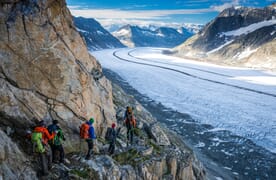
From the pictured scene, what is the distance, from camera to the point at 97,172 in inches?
511

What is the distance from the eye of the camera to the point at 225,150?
27625 mm

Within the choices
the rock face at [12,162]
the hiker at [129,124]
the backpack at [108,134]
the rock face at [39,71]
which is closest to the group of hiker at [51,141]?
the rock face at [12,162]

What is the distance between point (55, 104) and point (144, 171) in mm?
5269

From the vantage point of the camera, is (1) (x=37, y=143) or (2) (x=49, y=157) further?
(2) (x=49, y=157)

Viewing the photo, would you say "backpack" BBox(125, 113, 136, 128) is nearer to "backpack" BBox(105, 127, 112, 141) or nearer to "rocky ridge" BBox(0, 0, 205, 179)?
"rocky ridge" BBox(0, 0, 205, 179)

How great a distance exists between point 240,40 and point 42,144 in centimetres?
12874

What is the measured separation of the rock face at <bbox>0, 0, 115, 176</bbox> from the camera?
13.0 meters

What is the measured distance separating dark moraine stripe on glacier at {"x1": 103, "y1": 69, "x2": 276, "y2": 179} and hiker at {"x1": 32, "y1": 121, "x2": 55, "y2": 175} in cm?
1475

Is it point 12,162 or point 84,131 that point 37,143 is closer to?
point 12,162

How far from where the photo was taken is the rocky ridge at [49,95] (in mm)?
12125

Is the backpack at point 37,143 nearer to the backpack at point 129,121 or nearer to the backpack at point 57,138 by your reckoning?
the backpack at point 57,138

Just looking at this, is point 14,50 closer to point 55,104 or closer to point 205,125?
point 55,104

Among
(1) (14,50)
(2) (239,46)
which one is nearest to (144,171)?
(1) (14,50)

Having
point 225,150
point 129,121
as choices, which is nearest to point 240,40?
point 225,150
